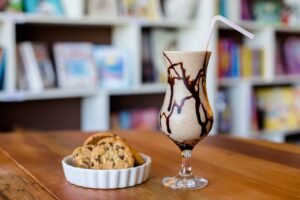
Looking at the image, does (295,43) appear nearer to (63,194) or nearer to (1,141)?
(1,141)

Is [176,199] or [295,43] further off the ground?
[295,43]

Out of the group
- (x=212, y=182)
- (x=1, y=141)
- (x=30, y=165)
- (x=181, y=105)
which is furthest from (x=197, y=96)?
(x=1, y=141)

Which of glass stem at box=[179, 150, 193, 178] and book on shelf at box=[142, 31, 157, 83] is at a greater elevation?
book on shelf at box=[142, 31, 157, 83]

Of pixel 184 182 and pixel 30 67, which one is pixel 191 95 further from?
pixel 30 67

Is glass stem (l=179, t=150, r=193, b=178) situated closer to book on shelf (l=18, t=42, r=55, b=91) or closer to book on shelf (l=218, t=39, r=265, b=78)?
book on shelf (l=18, t=42, r=55, b=91)

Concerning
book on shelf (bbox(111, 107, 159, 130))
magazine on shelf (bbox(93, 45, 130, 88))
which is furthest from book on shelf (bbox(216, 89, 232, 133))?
magazine on shelf (bbox(93, 45, 130, 88))

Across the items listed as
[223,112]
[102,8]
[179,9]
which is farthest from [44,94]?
[223,112]
